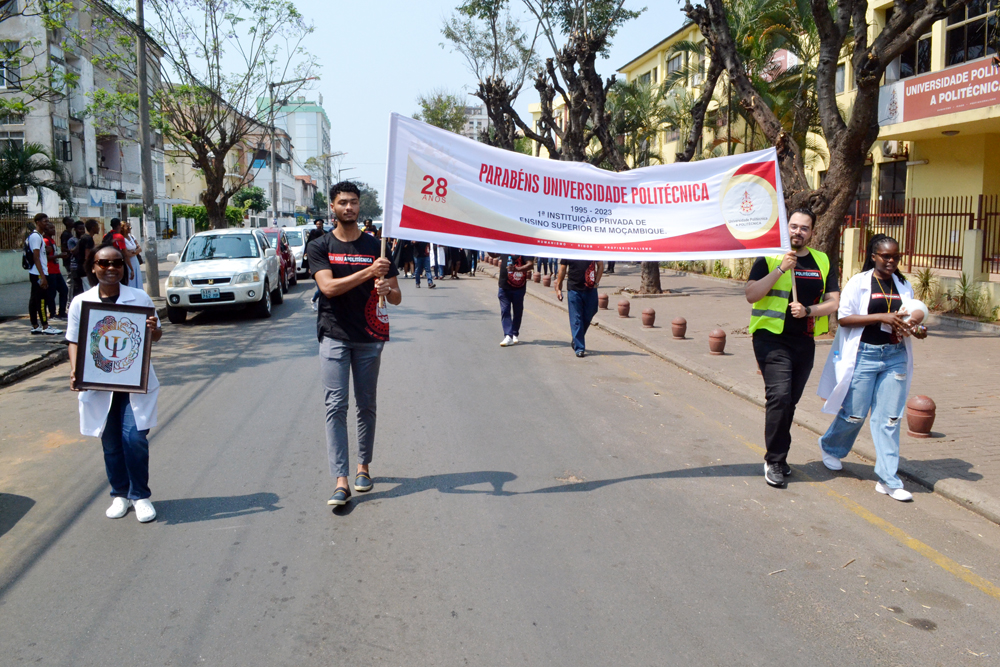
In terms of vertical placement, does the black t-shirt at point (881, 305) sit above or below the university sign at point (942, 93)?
below

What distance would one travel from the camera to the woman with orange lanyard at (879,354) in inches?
212

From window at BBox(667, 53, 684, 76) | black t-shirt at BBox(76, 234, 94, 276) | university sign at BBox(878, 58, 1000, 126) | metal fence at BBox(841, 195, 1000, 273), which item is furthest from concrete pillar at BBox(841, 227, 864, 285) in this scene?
window at BBox(667, 53, 684, 76)

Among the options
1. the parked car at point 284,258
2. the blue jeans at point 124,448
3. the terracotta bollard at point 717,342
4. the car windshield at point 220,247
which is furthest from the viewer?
the parked car at point 284,258

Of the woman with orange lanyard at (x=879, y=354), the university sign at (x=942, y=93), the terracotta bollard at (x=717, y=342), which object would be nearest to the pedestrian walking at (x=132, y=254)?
the terracotta bollard at (x=717, y=342)

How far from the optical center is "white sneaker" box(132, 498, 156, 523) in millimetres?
4957

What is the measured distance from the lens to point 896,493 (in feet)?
17.7

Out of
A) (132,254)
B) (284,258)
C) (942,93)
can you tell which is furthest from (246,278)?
(942,93)

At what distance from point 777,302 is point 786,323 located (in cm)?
15

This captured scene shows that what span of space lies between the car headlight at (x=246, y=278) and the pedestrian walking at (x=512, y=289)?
5450 millimetres

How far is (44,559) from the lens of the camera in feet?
14.7

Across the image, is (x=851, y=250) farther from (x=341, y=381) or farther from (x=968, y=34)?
(x=341, y=381)

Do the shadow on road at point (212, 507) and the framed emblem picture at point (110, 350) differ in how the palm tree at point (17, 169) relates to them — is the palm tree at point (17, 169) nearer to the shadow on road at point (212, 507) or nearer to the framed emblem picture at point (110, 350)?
the framed emblem picture at point (110, 350)

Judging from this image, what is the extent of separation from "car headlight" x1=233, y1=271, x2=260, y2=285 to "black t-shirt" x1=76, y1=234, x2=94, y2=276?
2829 mm

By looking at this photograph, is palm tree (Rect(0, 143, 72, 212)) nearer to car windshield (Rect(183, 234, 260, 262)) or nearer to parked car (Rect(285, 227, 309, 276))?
parked car (Rect(285, 227, 309, 276))
